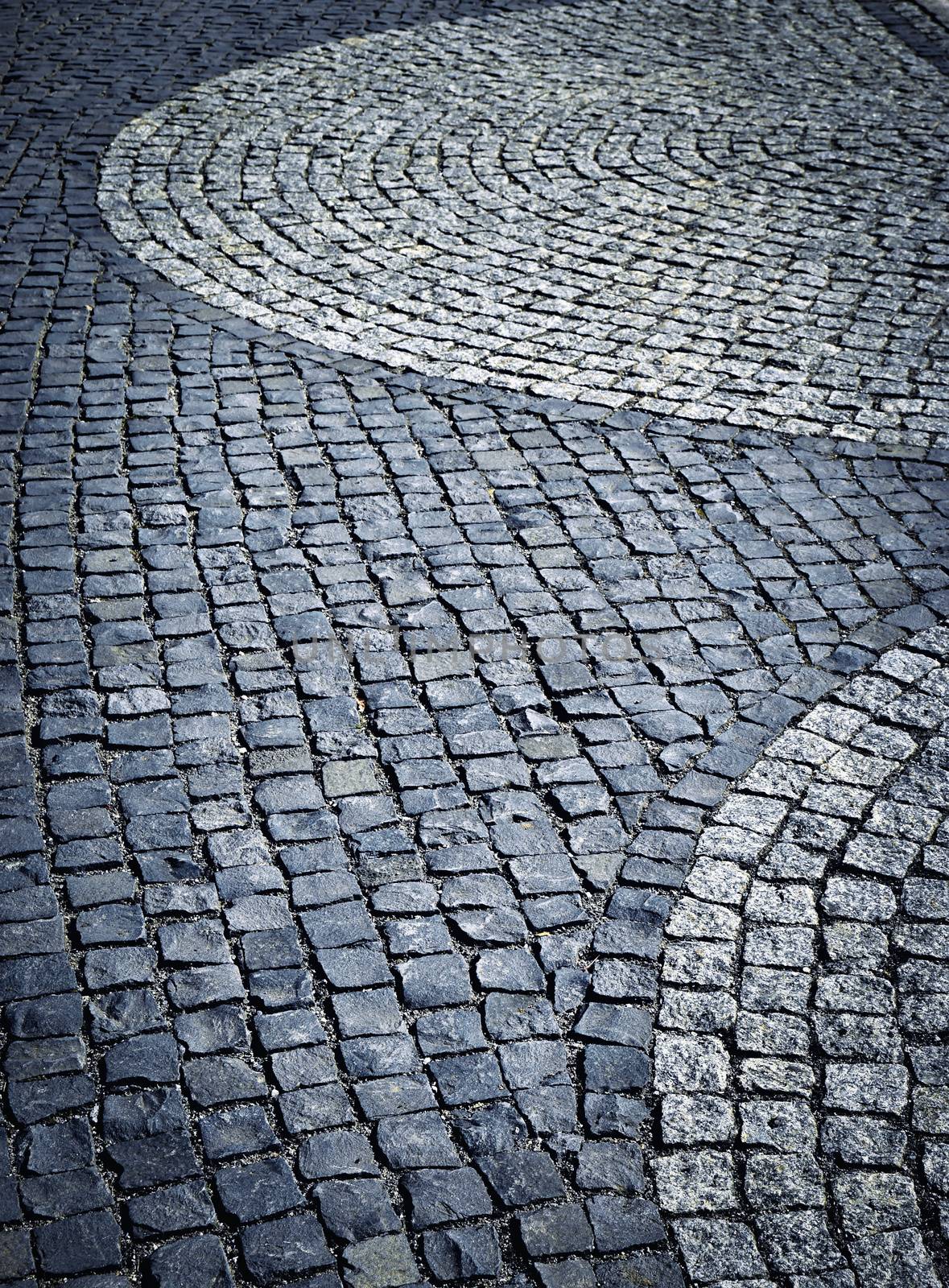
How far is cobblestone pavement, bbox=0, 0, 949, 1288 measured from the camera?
3107 mm

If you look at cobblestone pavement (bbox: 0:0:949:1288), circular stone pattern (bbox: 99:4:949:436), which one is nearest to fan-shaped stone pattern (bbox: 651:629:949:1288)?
cobblestone pavement (bbox: 0:0:949:1288)

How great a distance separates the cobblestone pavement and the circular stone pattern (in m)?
0.05

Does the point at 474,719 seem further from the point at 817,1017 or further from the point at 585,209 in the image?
the point at 585,209

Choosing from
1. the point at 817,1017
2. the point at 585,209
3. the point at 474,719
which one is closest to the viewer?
the point at 817,1017

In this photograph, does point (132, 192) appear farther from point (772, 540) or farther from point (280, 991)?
point (280, 991)

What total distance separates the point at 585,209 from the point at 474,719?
4.56m

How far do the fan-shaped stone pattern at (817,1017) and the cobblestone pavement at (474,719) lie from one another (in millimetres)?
11

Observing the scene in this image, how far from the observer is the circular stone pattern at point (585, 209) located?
646 cm

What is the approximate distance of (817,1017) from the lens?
345 centimetres

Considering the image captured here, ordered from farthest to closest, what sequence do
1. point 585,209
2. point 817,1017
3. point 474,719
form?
point 585,209
point 474,719
point 817,1017

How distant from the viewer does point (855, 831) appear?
4.00 metres

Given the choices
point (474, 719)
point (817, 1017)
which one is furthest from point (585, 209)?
point (817, 1017)

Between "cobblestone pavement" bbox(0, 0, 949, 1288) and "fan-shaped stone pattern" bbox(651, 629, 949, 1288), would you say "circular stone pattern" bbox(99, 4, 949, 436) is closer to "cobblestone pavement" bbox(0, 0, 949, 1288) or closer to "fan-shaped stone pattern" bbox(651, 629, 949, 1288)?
"cobblestone pavement" bbox(0, 0, 949, 1288)

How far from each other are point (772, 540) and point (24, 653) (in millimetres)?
2896
